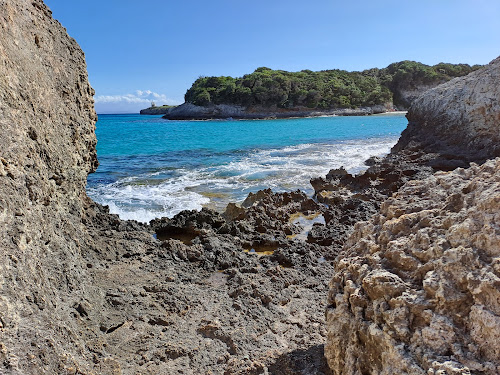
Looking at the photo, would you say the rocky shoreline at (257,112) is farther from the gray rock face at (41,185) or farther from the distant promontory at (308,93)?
the gray rock face at (41,185)

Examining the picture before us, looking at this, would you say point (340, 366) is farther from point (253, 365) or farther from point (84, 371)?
point (84, 371)

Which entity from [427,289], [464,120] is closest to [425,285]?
[427,289]

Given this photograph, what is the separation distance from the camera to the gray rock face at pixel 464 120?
1291cm

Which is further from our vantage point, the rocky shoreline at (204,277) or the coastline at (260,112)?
the coastline at (260,112)

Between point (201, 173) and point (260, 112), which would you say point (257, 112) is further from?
point (201, 173)

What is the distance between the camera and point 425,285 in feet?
7.92

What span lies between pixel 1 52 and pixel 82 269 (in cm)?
233

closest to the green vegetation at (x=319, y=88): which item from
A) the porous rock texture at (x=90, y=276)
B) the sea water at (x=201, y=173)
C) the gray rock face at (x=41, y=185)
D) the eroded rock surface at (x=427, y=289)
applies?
the sea water at (x=201, y=173)

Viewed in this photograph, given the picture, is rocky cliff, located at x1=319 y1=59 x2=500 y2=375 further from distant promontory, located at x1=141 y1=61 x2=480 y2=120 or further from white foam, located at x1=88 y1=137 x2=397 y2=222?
distant promontory, located at x1=141 y1=61 x2=480 y2=120

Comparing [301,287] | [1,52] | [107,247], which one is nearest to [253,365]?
[301,287]

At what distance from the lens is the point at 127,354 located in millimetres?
3555

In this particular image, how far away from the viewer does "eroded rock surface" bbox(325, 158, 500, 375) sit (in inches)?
85.0

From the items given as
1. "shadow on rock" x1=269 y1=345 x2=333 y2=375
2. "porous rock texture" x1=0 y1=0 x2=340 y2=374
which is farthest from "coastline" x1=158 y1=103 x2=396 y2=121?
"shadow on rock" x1=269 y1=345 x2=333 y2=375

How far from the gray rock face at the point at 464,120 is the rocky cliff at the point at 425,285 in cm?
1049
